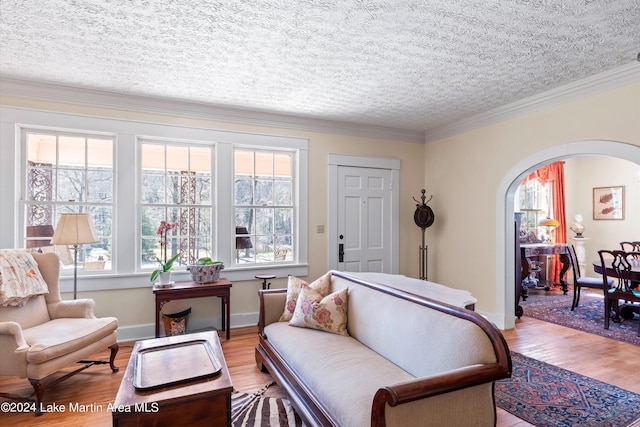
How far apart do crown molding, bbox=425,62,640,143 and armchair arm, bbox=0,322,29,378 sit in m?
5.01

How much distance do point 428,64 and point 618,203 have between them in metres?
5.85

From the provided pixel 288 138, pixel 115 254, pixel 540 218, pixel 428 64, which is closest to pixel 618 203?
pixel 540 218

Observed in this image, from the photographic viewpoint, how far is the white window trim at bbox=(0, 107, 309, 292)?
10.9ft

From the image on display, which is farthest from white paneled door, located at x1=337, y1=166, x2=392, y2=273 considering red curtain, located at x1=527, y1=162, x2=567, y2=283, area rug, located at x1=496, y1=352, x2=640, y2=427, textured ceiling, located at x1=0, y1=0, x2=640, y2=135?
red curtain, located at x1=527, y1=162, x2=567, y2=283

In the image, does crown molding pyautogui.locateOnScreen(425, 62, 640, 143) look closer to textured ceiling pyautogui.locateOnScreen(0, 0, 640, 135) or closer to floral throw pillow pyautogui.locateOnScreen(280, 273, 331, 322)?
textured ceiling pyautogui.locateOnScreen(0, 0, 640, 135)

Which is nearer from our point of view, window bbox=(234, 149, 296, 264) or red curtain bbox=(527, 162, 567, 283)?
window bbox=(234, 149, 296, 264)

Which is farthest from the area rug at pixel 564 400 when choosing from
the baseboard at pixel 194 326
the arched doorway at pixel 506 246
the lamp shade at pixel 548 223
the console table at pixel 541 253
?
the lamp shade at pixel 548 223

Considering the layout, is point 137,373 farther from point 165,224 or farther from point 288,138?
point 288,138

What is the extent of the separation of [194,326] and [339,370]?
2.61 m

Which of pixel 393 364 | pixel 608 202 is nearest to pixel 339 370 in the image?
pixel 393 364

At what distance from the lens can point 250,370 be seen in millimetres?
2998

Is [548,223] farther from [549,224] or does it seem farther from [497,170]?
[497,170]

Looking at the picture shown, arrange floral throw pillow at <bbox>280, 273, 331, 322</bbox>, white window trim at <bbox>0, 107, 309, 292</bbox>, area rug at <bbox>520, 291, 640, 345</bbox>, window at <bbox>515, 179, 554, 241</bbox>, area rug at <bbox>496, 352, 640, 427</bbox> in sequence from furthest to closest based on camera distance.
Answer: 1. window at <bbox>515, 179, 554, 241</bbox>
2. area rug at <bbox>520, 291, 640, 345</bbox>
3. white window trim at <bbox>0, 107, 309, 292</bbox>
4. floral throw pillow at <bbox>280, 273, 331, 322</bbox>
5. area rug at <bbox>496, 352, 640, 427</bbox>

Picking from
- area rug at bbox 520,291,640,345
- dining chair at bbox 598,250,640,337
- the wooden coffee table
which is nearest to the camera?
the wooden coffee table
